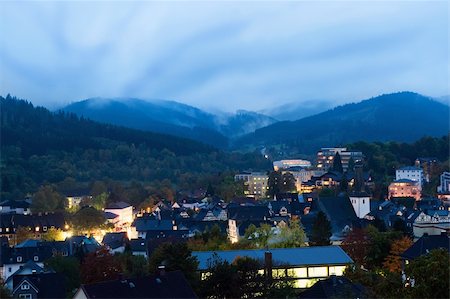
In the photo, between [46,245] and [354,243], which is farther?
[46,245]

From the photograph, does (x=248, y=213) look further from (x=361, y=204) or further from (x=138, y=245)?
(x=138, y=245)

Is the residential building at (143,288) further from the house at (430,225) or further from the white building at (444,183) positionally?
the white building at (444,183)

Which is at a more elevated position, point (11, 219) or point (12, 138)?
point (12, 138)

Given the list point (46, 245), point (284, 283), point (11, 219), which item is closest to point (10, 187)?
point (11, 219)

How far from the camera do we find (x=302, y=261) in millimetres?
25844

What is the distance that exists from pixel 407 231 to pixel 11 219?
3005cm

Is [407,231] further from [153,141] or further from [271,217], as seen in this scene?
[153,141]

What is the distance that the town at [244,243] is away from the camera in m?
18.9

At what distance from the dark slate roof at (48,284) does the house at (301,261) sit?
5141 millimetres

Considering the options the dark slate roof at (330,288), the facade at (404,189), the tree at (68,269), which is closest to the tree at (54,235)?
the tree at (68,269)

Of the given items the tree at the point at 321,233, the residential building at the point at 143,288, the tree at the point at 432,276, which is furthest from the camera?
the tree at the point at 321,233

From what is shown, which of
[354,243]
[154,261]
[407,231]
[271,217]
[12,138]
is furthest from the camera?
[12,138]

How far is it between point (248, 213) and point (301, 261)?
79.8ft

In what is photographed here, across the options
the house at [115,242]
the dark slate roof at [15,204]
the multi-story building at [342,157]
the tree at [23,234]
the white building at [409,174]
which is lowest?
the house at [115,242]
